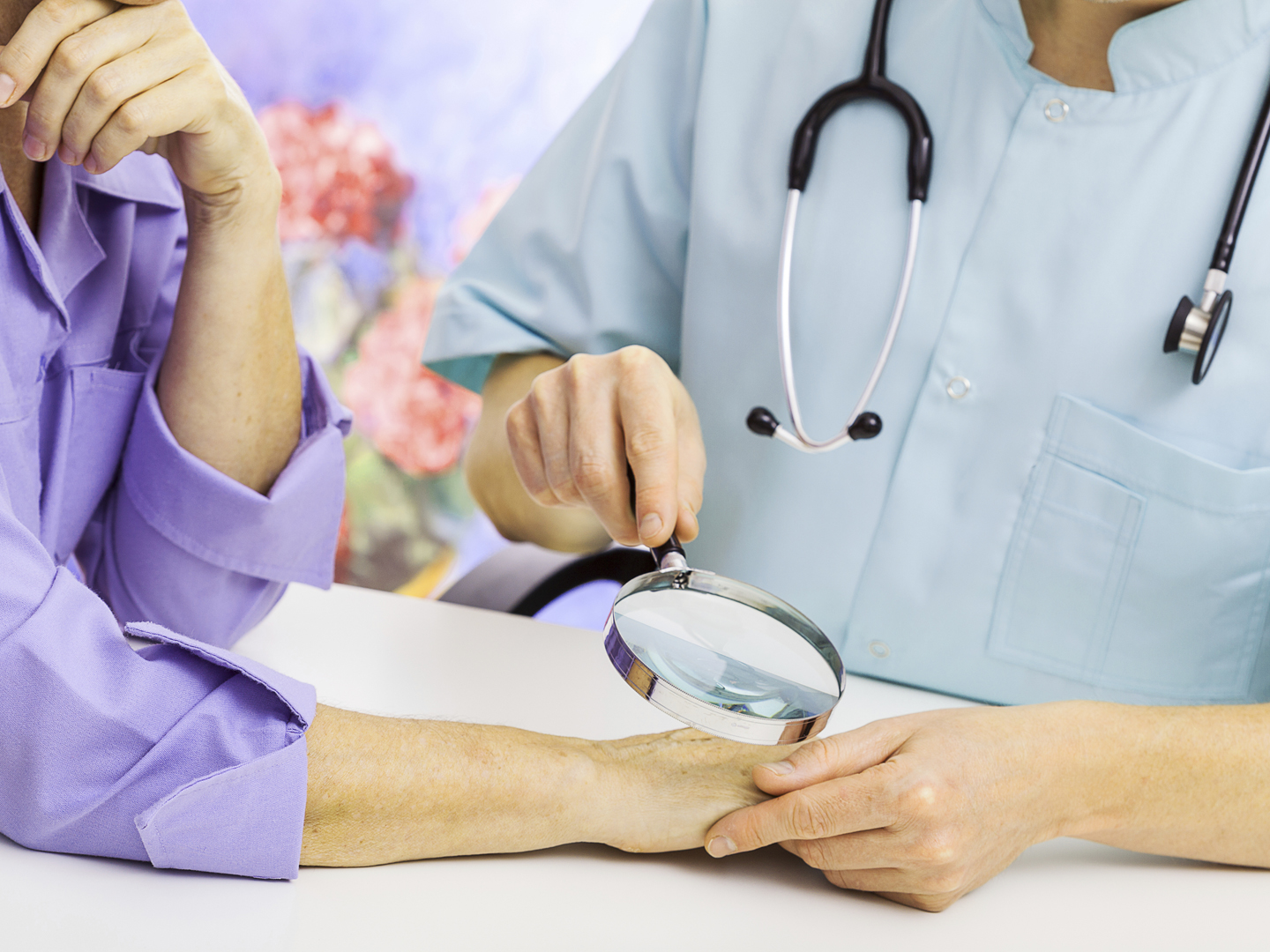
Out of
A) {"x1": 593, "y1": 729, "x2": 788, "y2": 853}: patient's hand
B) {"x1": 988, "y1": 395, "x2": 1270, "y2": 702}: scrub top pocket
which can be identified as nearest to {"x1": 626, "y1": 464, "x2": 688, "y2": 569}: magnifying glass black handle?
{"x1": 593, "y1": 729, "x2": 788, "y2": 853}: patient's hand

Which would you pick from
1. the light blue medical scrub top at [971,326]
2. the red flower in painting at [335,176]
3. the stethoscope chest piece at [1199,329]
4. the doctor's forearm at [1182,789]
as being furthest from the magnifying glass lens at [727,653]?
the red flower in painting at [335,176]

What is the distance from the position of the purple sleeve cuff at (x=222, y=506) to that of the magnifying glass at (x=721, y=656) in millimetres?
315

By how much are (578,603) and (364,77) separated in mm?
1298

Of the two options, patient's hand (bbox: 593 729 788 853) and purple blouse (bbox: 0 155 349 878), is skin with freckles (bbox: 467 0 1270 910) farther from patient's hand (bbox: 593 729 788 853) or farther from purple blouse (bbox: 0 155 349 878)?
purple blouse (bbox: 0 155 349 878)

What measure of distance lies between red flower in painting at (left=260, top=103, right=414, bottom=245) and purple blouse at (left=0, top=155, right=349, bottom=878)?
1.54 metres

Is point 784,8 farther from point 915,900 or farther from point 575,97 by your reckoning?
point 575,97

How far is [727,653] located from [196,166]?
0.57 meters

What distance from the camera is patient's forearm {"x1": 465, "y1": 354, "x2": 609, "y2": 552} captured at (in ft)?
3.93

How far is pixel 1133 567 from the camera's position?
986mm

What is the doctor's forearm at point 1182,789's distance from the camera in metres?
0.78

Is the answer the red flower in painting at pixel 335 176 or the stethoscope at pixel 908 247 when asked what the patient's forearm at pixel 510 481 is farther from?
the red flower in painting at pixel 335 176

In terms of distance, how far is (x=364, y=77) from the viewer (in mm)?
2459

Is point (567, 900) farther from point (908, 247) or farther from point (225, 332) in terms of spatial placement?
point (908, 247)

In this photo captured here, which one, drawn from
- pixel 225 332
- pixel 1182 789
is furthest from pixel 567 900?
pixel 225 332
